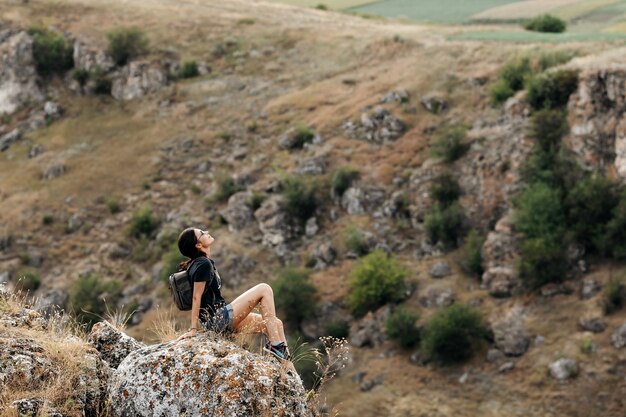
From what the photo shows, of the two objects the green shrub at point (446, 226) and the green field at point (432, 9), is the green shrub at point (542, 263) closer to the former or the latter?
the green shrub at point (446, 226)

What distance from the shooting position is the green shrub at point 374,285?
1807 inches

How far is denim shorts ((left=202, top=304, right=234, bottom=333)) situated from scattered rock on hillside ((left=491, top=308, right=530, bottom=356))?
32.5 m

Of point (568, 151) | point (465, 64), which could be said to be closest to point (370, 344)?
point (568, 151)

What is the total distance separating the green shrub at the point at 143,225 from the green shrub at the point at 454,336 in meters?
19.9

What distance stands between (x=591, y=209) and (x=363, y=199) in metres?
12.5

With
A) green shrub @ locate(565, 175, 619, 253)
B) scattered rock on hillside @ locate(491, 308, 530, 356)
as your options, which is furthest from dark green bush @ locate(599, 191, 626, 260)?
scattered rock on hillside @ locate(491, 308, 530, 356)

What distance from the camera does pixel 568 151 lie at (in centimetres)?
4816

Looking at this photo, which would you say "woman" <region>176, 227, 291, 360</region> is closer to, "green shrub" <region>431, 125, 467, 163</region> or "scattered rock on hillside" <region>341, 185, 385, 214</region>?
"scattered rock on hillside" <region>341, 185, 385, 214</region>

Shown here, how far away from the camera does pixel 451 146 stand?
51.7 m

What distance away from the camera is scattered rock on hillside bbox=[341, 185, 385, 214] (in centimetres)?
5191

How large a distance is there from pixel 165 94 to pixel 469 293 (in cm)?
3234

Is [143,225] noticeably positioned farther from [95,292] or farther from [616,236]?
[616,236]

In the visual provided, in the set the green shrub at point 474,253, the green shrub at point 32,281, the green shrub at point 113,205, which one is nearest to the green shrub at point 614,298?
the green shrub at point 474,253

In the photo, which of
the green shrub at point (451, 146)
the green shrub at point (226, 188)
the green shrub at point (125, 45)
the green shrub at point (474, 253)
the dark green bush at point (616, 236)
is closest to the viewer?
the dark green bush at point (616, 236)
